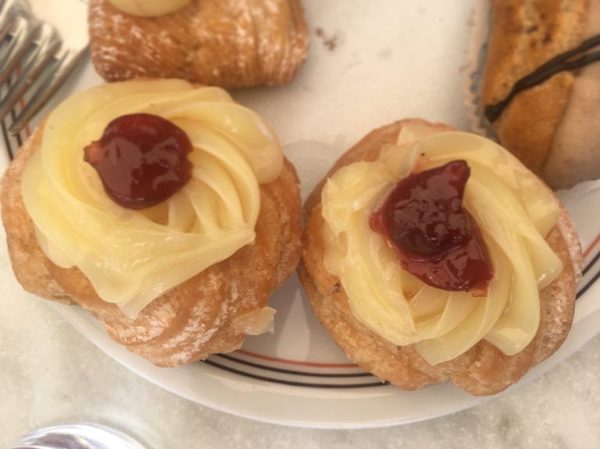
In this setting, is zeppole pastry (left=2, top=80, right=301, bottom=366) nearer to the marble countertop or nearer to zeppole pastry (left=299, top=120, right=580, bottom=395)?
→ zeppole pastry (left=299, top=120, right=580, bottom=395)

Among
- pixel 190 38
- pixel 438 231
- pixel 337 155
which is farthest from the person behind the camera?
pixel 337 155

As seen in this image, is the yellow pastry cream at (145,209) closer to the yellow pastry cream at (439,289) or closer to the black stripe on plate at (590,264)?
the yellow pastry cream at (439,289)

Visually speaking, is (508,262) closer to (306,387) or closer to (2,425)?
(306,387)

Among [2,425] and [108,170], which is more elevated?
[108,170]

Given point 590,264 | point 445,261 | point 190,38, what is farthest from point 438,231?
point 190,38

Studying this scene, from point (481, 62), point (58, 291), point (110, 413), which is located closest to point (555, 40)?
point (481, 62)

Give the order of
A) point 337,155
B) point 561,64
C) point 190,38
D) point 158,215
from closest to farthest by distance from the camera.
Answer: point 158,215, point 561,64, point 190,38, point 337,155

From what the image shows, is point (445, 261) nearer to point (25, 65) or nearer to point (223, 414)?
point (223, 414)
